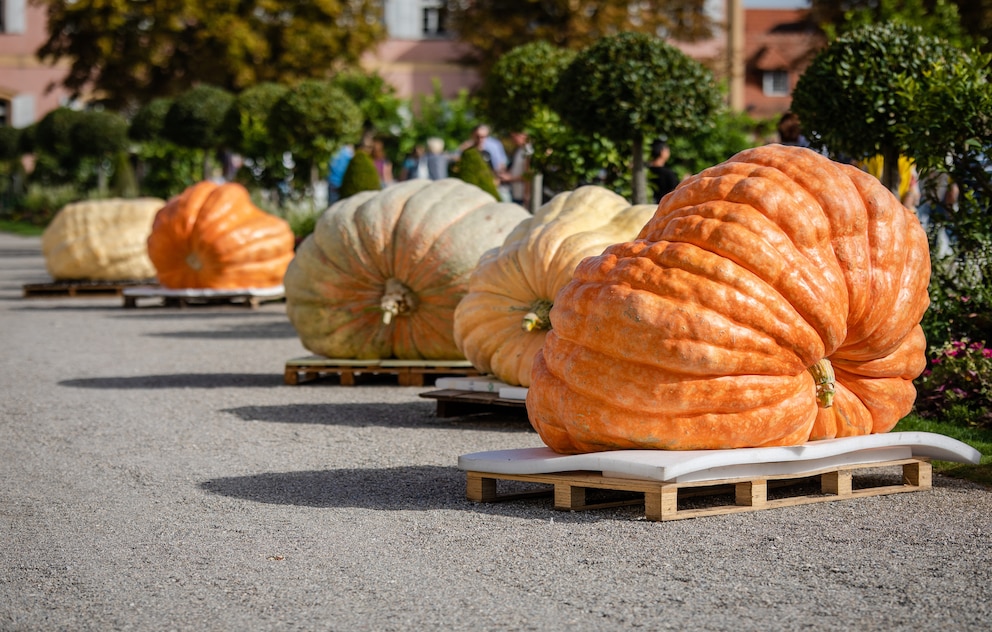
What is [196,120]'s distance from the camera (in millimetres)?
25578

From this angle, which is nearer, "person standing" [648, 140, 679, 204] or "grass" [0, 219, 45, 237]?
"person standing" [648, 140, 679, 204]

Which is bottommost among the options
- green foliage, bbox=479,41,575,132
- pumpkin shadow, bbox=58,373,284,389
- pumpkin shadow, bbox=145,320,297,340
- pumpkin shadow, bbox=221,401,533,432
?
pumpkin shadow, bbox=145,320,297,340

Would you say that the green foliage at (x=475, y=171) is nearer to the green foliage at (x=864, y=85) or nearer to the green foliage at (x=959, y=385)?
the green foliage at (x=864, y=85)

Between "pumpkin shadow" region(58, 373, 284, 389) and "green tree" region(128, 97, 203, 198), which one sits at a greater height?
"green tree" region(128, 97, 203, 198)

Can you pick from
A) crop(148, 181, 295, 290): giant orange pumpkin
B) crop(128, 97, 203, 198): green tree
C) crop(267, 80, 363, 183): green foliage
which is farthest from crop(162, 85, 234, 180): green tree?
crop(148, 181, 295, 290): giant orange pumpkin

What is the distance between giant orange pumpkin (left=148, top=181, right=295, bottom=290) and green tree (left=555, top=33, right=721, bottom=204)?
14.0 ft

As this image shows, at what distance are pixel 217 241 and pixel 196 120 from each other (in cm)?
1138

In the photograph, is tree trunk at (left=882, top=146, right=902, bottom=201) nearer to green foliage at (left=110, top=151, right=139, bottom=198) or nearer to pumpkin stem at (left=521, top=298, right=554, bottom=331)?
pumpkin stem at (left=521, top=298, right=554, bottom=331)

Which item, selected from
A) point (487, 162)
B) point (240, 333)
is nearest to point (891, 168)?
point (240, 333)

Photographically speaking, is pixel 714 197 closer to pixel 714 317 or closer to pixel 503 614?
pixel 714 317

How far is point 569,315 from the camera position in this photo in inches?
208

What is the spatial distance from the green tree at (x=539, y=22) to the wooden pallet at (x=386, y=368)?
86.2ft

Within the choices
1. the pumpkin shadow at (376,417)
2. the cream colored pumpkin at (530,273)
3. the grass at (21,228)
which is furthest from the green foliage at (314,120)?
the grass at (21,228)

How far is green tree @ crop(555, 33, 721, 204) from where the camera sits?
11828mm
